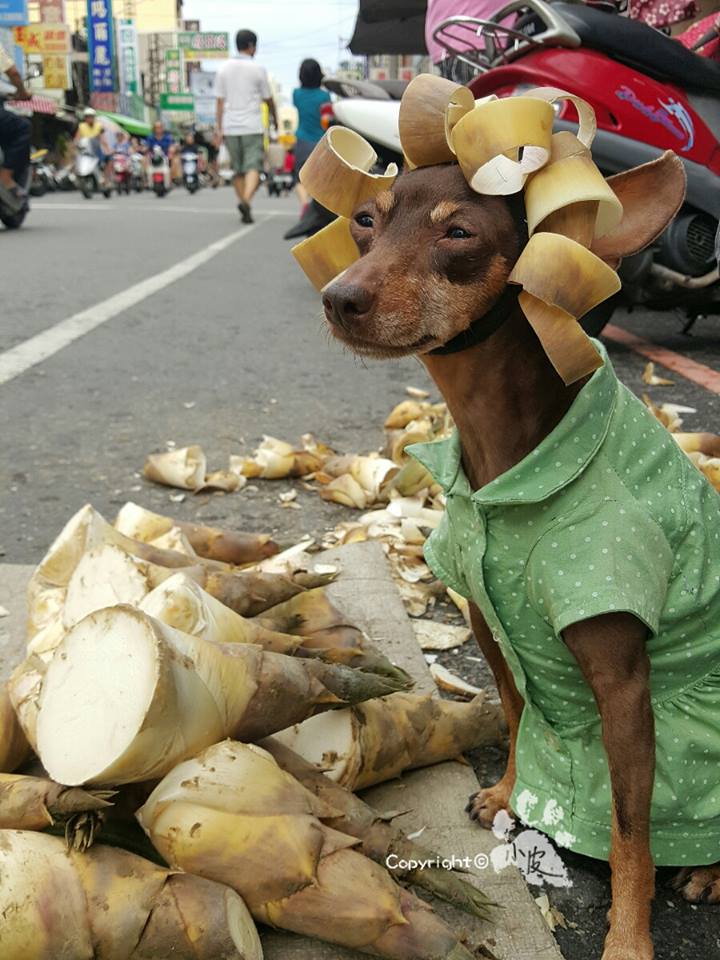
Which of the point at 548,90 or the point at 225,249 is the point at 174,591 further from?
the point at 225,249

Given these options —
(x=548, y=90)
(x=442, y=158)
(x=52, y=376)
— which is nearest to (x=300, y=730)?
(x=442, y=158)

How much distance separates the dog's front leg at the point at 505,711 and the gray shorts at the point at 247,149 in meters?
12.2

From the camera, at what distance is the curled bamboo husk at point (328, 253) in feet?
5.90

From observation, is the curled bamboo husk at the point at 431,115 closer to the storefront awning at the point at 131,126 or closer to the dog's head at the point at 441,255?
the dog's head at the point at 441,255

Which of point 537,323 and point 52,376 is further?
point 52,376

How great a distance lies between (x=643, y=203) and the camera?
5.23 feet

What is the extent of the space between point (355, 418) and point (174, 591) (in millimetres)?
2775

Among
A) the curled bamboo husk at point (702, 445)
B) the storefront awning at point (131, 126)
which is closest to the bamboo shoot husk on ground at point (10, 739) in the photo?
the curled bamboo husk at point (702, 445)

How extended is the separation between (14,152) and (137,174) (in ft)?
73.2

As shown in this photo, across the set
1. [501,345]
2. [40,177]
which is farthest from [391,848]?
[40,177]

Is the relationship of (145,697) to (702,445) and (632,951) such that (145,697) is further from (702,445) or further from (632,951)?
(702,445)

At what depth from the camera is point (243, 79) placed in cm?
1313

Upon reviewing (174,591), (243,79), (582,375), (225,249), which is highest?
(582,375)

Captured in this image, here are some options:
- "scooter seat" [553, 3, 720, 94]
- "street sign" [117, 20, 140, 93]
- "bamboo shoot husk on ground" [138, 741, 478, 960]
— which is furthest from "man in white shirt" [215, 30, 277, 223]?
"street sign" [117, 20, 140, 93]
